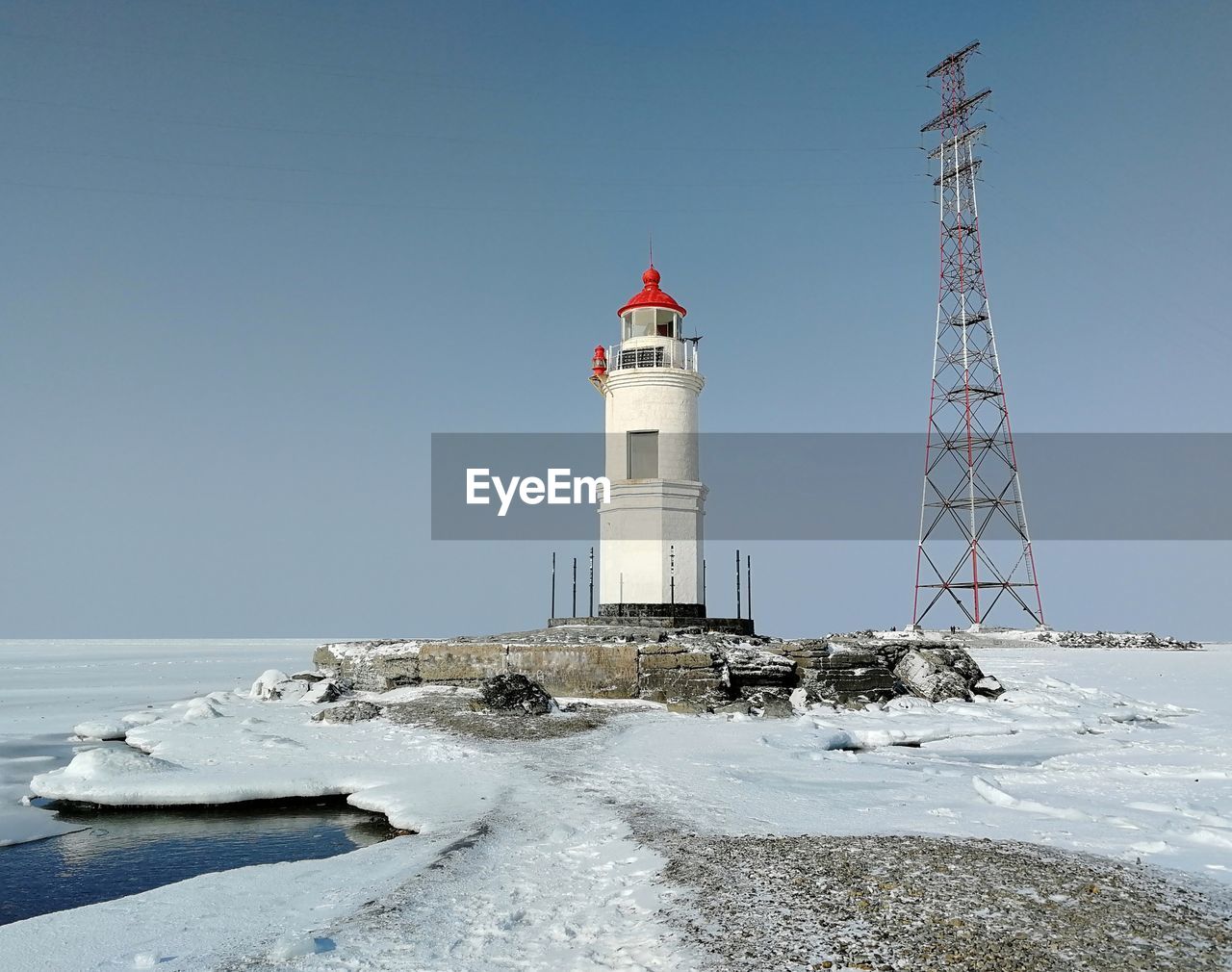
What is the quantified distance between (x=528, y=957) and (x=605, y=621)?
16942 mm

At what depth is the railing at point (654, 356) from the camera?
77.7 feet

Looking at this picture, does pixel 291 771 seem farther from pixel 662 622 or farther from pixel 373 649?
pixel 662 622

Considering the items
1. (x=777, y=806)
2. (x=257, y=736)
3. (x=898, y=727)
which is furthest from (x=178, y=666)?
(x=777, y=806)

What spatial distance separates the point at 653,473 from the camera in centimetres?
2359

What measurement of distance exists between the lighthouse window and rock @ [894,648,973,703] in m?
8.58

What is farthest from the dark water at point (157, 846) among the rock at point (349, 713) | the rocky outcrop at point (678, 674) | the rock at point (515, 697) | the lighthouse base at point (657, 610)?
the lighthouse base at point (657, 610)

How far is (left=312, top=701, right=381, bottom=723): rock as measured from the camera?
1396cm

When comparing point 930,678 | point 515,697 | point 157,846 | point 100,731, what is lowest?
point 100,731

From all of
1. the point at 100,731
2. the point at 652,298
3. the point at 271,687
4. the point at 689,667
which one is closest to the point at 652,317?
the point at 652,298

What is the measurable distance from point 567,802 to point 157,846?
3710 millimetres

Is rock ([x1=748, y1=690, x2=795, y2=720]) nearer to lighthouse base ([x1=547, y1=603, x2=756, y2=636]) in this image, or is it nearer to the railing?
lighthouse base ([x1=547, y1=603, x2=756, y2=636])

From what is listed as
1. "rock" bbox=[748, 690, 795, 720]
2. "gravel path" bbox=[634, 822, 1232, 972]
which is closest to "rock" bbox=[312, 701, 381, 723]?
"rock" bbox=[748, 690, 795, 720]

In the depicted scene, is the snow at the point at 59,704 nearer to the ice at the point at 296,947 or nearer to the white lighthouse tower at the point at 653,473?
the ice at the point at 296,947

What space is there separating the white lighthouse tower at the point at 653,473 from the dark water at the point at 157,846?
46.6 feet
